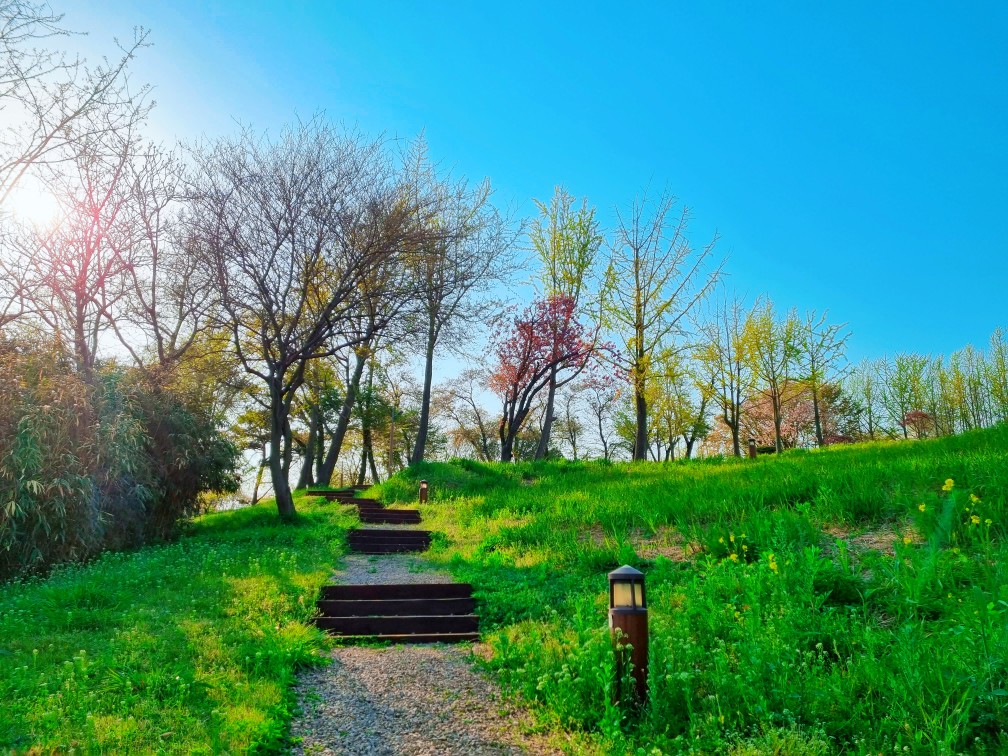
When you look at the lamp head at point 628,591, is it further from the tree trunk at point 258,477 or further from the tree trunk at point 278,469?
the tree trunk at point 258,477

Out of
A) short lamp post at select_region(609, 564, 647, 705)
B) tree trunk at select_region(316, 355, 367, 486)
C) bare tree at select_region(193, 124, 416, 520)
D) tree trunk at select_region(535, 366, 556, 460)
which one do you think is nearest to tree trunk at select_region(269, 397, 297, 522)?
bare tree at select_region(193, 124, 416, 520)

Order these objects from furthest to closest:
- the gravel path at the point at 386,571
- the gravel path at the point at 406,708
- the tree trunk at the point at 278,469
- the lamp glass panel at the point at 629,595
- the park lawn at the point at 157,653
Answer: the tree trunk at the point at 278,469 < the gravel path at the point at 386,571 < the lamp glass panel at the point at 629,595 < the gravel path at the point at 406,708 < the park lawn at the point at 157,653

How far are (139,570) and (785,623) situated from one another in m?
8.28

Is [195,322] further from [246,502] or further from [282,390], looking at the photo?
[246,502]

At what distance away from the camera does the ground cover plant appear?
327 centimetres

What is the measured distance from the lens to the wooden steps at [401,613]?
6578mm

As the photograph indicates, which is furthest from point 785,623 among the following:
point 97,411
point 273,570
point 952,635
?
point 97,411

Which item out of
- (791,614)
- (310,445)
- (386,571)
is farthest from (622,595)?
(310,445)

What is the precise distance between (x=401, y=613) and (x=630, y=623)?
4.03 m

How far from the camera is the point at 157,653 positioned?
4887 mm

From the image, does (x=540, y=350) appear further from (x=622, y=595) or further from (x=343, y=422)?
(x=622, y=595)

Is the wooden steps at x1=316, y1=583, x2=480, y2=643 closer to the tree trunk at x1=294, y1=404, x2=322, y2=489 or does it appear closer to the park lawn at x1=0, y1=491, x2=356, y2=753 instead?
the park lawn at x1=0, y1=491, x2=356, y2=753

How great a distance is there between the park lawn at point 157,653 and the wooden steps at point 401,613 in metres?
0.35

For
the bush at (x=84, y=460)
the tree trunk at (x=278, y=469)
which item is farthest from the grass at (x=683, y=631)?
the tree trunk at (x=278, y=469)
